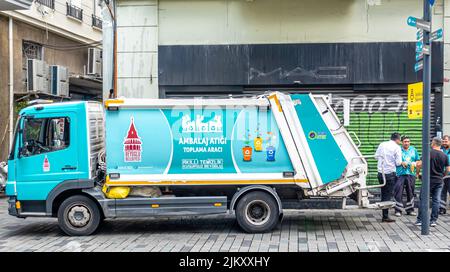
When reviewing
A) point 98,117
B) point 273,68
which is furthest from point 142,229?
point 273,68

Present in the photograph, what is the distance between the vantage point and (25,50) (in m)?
20.0

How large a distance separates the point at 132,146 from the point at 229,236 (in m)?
2.40

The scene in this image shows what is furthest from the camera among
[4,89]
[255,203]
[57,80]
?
[57,80]

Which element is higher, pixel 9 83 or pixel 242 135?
pixel 9 83

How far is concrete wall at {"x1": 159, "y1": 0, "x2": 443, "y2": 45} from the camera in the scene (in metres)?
14.6

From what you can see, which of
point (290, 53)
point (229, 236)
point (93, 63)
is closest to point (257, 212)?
point (229, 236)

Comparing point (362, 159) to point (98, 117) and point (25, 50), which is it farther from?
point (25, 50)

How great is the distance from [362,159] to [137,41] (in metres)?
7.40

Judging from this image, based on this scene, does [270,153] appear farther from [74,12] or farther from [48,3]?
[74,12]

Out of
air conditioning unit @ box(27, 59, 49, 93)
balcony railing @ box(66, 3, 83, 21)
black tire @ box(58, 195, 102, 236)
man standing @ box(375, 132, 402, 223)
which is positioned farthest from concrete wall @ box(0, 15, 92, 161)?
man standing @ box(375, 132, 402, 223)

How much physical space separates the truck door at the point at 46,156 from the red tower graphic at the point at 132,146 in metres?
0.92

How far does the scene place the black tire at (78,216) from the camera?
10.4 metres

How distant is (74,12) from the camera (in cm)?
2239

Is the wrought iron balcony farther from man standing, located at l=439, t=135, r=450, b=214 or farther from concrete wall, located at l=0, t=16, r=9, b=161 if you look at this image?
man standing, located at l=439, t=135, r=450, b=214
